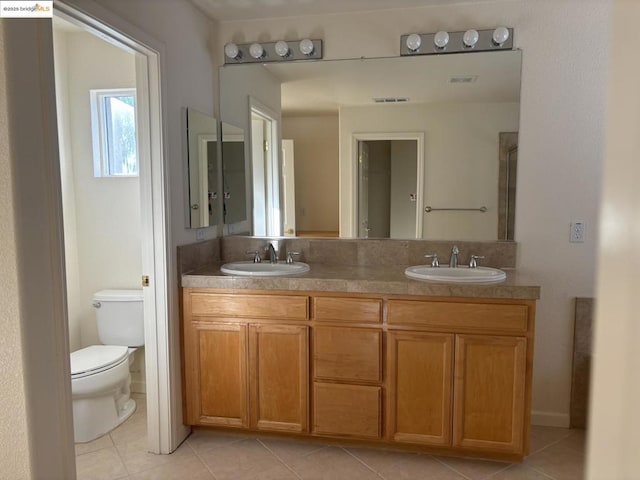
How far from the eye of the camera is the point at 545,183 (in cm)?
251

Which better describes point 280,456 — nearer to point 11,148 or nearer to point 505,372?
point 505,372

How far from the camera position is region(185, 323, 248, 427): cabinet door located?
7.82 feet

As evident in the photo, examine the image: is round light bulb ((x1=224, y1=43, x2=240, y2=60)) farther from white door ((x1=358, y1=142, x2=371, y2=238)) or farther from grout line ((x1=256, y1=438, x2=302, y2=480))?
grout line ((x1=256, y1=438, x2=302, y2=480))

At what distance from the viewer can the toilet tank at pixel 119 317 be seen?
2.80 metres

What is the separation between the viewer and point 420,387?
2.21m

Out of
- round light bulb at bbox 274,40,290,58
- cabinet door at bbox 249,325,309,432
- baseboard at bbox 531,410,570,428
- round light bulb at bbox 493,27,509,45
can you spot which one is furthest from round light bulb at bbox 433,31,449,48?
baseboard at bbox 531,410,570,428

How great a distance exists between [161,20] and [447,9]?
1.51 meters

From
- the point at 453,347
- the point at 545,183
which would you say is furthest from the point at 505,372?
the point at 545,183

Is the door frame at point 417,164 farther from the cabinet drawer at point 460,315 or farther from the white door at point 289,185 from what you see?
the cabinet drawer at point 460,315

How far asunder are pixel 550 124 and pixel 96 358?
284 cm

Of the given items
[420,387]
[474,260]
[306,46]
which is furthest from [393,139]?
[420,387]

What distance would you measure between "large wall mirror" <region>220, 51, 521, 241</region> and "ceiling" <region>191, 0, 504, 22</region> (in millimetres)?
273

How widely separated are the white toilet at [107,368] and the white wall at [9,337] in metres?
0.89

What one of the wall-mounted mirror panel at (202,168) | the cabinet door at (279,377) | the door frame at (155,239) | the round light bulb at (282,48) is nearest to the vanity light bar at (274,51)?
the round light bulb at (282,48)
